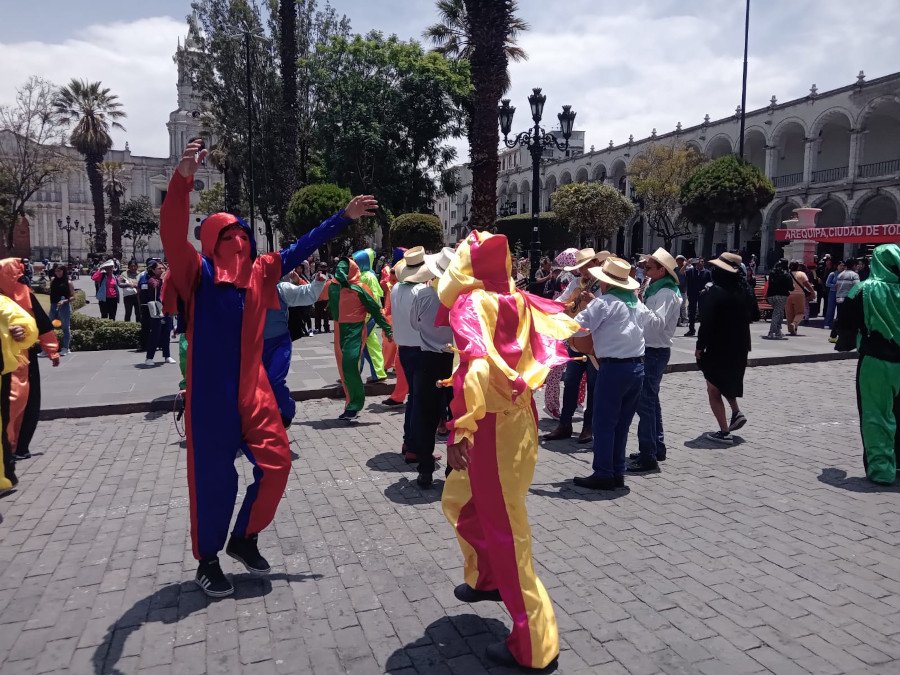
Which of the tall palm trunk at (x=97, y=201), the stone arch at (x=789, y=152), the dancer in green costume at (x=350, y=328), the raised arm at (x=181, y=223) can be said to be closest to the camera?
the raised arm at (x=181, y=223)

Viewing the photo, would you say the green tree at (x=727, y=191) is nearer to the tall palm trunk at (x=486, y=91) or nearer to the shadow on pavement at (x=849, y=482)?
the tall palm trunk at (x=486, y=91)

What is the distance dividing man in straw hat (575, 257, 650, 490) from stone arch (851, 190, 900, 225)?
32485 millimetres

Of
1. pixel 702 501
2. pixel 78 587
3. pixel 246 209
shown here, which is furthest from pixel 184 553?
pixel 246 209

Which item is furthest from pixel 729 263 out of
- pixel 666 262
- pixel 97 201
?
pixel 97 201

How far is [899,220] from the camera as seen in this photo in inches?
1212

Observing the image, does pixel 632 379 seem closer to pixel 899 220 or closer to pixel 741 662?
pixel 741 662

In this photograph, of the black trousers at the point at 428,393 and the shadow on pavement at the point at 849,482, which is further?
the black trousers at the point at 428,393

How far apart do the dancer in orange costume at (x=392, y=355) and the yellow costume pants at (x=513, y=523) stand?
483 centimetres

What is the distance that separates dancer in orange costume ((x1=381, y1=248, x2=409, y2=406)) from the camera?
8.44 meters

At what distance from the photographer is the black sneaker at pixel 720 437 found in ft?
22.5

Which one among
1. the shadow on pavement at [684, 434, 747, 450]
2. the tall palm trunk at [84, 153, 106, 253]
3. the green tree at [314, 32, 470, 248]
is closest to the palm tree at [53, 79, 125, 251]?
the tall palm trunk at [84, 153, 106, 253]

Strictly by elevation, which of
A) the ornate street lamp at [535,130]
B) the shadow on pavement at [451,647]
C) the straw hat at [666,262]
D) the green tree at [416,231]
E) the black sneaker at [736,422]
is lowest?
the shadow on pavement at [451,647]

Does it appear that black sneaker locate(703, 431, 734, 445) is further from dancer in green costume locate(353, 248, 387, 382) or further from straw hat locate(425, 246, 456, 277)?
straw hat locate(425, 246, 456, 277)

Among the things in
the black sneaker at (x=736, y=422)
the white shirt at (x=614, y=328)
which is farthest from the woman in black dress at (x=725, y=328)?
the white shirt at (x=614, y=328)
